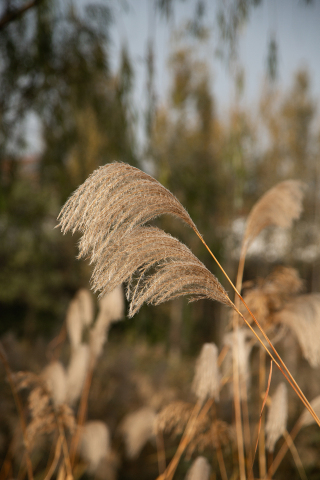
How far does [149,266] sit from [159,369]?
9.63ft

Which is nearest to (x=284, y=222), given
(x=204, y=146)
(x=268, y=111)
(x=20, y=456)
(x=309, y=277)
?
(x=20, y=456)

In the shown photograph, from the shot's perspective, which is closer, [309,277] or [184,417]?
[184,417]

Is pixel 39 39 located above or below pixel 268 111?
A: above

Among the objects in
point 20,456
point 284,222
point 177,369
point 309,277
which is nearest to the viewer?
point 284,222

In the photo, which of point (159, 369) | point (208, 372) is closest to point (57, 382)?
point (208, 372)

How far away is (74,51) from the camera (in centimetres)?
295

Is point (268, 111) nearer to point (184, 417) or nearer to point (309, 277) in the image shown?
point (309, 277)

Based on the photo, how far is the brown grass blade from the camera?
2.36ft

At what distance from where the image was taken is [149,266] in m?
0.75

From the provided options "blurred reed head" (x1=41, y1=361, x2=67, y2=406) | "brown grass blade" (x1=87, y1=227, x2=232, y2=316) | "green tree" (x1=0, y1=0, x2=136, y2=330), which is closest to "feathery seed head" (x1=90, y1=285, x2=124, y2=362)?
"blurred reed head" (x1=41, y1=361, x2=67, y2=406)

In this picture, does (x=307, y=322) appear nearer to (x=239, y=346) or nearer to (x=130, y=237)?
(x=239, y=346)

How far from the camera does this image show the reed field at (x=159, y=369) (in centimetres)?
73

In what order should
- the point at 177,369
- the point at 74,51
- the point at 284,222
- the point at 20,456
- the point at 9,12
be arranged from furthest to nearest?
the point at 177,369
the point at 74,51
the point at 9,12
the point at 20,456
the point at 284,222

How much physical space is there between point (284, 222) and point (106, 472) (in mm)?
1875
